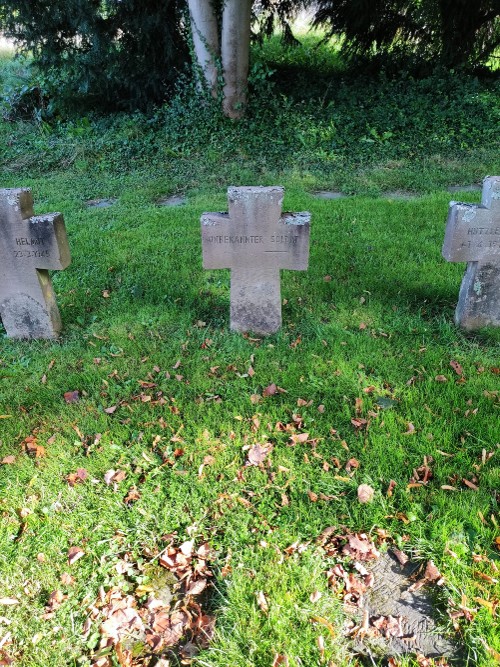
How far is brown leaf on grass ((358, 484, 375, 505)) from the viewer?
2752 millimetres

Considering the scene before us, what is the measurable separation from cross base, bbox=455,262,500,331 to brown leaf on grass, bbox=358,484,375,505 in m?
2.06

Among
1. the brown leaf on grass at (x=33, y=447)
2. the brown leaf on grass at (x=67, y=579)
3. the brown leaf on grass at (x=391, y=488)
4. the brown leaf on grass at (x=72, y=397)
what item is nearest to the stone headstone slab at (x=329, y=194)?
the brown leaf on grass at (x=72, y=397)

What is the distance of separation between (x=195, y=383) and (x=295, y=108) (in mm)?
7951

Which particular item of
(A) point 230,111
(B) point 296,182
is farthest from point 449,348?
(A) point 230,111

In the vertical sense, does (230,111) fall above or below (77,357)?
above

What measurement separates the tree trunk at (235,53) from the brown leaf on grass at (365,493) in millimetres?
8384

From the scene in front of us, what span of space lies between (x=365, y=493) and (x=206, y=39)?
352 inches

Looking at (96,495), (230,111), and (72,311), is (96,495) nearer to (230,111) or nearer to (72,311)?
(72,311)

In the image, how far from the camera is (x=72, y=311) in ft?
15.7

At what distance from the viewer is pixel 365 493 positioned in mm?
2777

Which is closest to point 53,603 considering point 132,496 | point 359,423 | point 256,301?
point 132,496

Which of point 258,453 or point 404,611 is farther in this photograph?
point 258,453

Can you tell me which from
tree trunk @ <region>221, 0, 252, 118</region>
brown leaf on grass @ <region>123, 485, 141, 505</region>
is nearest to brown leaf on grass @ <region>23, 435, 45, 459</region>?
brown leaf on grass @ <region>123, 485, 141, 505</region>

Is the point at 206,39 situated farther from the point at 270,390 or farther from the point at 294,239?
the point at 270,390
